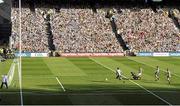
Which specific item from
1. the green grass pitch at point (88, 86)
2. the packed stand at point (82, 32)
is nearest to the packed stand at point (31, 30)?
the packed stand at point (82, 32)

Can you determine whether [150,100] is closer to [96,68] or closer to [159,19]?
[96,68]

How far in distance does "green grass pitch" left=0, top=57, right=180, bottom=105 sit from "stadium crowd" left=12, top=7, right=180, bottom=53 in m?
19.8

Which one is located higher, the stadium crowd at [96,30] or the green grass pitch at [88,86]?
the stadium crowd at [96,30]

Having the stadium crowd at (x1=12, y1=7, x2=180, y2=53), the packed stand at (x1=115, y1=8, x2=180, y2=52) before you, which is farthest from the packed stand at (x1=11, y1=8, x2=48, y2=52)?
the packed stand at (x1=115, y1=8, x2=180, y2=52)

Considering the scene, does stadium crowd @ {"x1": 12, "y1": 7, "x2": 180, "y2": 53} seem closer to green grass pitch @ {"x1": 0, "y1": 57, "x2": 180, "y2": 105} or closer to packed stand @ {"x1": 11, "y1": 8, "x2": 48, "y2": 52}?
packed stand @ {"x1": 11, "y1": 8, "x2": 48, "y2": 52}

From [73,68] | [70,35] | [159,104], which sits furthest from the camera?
[70,35]

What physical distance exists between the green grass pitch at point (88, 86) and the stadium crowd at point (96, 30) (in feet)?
64.8

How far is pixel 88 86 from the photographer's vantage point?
138 feet

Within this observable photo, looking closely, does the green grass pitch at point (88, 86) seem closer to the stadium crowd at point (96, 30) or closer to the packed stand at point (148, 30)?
the stadium crowd at point (96, 30)

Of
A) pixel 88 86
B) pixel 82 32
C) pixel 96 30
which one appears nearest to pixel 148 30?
pixel 96 30

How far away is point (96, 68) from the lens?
5778 cm

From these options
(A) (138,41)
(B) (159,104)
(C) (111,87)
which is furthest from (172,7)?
(B) (159,104)

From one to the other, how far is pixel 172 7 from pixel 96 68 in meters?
43.8

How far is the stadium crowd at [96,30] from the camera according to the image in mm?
81375
